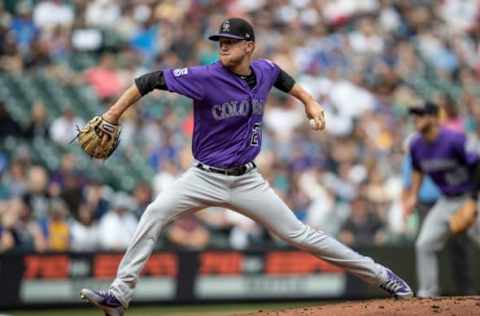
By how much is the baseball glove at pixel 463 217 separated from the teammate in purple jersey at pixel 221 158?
3004 mm

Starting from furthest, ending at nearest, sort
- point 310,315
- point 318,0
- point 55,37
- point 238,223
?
point 318,0 < point 55,37 < point 238,223 < point 310,315

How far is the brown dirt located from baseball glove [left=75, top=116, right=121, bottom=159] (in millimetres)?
1612

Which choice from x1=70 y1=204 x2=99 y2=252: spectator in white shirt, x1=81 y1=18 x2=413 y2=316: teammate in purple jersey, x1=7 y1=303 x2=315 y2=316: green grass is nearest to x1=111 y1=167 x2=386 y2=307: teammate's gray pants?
x1=81 y1=18 x2=413 y2=316: teammate in purple jersey

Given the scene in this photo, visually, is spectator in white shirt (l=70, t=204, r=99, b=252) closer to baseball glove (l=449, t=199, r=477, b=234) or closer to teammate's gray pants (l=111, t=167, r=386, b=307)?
baseball glove (l=449, t=199, r=477, b=234)

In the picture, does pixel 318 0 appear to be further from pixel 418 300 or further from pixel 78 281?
pixel 418 300

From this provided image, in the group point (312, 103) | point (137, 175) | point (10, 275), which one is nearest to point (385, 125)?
point (137, 175)

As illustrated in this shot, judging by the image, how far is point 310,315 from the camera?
7.07 metres

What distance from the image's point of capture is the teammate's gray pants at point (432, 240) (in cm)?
1016

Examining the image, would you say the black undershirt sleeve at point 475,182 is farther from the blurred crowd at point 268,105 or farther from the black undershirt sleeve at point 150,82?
the black undershirt sleeve at point 150,82

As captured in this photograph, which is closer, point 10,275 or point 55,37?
point 10,275

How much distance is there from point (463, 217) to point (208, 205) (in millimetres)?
3702

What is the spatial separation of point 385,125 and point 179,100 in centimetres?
336

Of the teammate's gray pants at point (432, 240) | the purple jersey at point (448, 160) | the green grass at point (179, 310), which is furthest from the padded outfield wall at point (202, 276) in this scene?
the purple jersey at point (448, 160)

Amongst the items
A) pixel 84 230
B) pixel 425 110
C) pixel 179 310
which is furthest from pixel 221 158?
pixel 84 230
